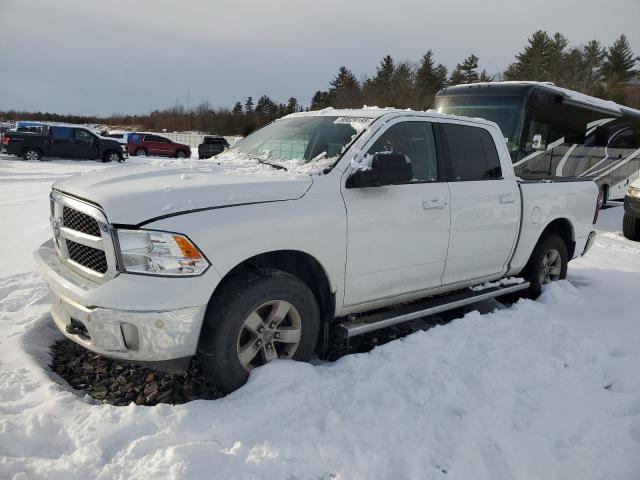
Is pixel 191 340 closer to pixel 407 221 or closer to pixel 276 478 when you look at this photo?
pixel 276 478

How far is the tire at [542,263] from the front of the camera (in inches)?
205

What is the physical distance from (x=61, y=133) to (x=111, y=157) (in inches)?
97.4

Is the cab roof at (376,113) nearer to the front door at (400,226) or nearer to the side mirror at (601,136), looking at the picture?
the front door at (400,226)

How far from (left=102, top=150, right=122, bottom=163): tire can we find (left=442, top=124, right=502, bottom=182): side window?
76.1ft

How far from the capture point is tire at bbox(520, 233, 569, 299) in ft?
17.1

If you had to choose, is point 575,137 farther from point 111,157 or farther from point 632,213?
point 111,157

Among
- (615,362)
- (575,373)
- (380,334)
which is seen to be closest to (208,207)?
(380,334)

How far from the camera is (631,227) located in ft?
31.7

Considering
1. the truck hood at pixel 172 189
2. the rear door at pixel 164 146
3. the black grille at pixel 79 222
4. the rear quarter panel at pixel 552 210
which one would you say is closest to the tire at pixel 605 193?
the rear quarter panel at pixel 552 210

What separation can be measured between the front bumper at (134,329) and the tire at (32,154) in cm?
2338

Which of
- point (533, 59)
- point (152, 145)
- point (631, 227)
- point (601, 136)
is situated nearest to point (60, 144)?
point (152, 145)

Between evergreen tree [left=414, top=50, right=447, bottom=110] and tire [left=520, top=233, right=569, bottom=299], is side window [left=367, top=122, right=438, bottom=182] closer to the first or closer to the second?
tire [left=520, top=233, right=569, bottom=299]

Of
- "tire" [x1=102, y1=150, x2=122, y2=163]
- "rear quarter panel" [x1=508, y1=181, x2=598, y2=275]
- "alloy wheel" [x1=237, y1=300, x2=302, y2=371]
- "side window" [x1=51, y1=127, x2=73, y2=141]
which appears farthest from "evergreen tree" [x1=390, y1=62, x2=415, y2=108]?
"alloy wheel" [x1=237, y1=300, x2=302, y2=371]

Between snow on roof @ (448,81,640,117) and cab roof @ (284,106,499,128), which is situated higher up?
snow on roof @ (448,81,640,117)
